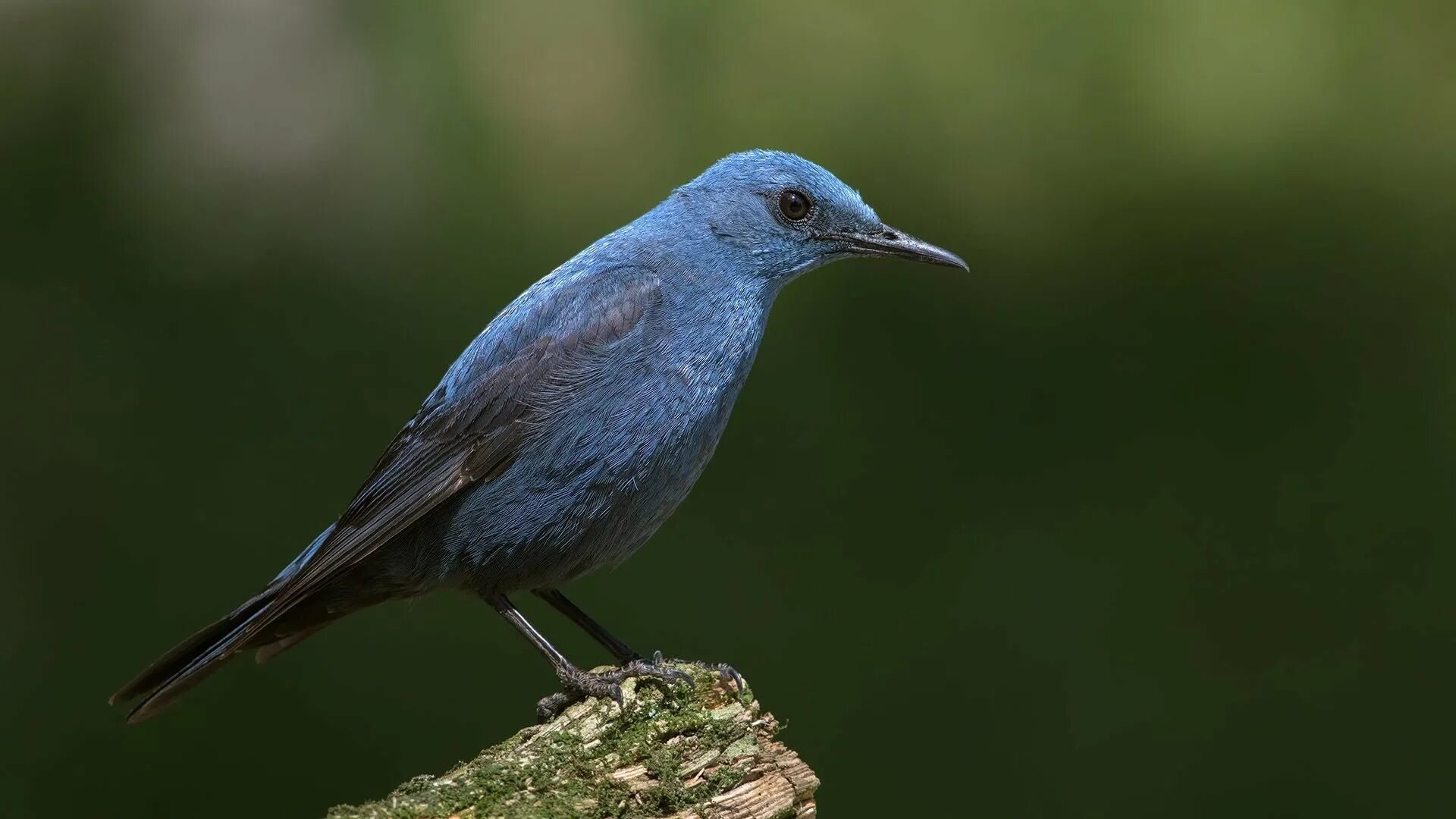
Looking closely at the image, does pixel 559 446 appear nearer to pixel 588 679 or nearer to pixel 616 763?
pixel 588 679

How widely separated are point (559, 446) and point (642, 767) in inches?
35.7

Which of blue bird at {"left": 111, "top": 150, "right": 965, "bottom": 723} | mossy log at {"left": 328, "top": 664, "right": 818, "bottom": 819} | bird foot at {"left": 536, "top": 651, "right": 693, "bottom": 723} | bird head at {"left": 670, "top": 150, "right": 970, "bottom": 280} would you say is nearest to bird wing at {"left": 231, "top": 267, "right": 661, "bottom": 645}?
blue bird at {"left": 111, "top": 150, "right": 965, "bottom": 723}

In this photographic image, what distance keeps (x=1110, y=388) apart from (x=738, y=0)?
2.30 m

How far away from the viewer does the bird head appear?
4109 millimetres

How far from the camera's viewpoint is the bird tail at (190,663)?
3717 mm

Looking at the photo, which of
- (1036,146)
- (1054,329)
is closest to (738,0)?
(1036,146)

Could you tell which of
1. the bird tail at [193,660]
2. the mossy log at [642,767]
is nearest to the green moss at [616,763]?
the mossy log at [642,767]

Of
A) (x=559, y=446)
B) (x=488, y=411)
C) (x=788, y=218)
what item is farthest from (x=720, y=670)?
(x=788, y=218)

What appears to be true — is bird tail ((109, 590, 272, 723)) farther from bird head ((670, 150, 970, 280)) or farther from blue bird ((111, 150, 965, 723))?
bird head ((670, 150, 970, 280))

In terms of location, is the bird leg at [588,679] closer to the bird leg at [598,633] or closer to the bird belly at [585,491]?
the bird leg at [598,633]

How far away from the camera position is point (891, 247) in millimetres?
4207

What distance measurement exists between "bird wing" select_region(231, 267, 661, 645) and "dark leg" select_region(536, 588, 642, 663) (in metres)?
0.45

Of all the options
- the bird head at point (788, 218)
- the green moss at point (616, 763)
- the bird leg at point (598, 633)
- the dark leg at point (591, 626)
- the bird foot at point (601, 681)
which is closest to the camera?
the green moss at point (616, 763)

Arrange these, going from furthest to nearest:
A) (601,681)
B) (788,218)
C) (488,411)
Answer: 1. (788,218)
2. (488,411)
3. (601,681)
